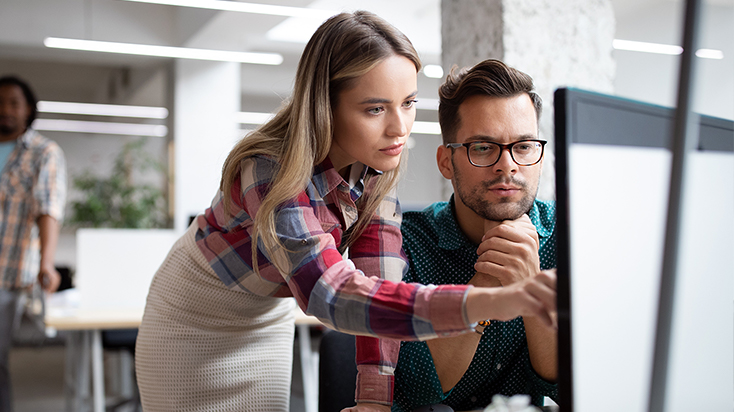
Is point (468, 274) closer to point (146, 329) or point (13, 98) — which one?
point (146, 329)

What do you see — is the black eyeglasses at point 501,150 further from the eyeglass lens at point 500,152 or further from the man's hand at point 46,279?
the man's hand at point 46,279

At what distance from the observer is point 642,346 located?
0.52 meters

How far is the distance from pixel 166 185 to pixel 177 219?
0.86 metres

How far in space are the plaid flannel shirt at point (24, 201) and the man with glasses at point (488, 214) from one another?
2266mm

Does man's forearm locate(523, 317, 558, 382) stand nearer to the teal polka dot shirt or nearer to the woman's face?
the teal polka dot shirt

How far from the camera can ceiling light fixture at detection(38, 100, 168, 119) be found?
32.7ft

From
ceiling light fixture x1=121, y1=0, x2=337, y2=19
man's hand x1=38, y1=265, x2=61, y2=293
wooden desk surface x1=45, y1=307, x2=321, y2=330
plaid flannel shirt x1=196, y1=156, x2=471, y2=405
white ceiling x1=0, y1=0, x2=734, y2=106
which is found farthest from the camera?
white ceiling x1=0, y1=0, x2=734, y2=106

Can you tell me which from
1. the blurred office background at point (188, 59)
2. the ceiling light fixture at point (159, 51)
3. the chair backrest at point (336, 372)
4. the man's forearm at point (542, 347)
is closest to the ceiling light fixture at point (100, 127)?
the blurred office background at point (188, 59)

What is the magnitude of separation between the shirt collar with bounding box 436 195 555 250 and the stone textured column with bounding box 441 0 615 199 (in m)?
0.60

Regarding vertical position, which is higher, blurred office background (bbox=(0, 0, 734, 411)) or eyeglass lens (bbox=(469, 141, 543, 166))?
blurred office background (bbox=(0, 0, 734, 411))

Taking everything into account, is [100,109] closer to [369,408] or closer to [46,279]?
[46,279]

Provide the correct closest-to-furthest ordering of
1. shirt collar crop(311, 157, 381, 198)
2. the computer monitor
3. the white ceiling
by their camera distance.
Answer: the computer monitor → shirt collar crop(311, 157, 381, 198) → the white ceiling

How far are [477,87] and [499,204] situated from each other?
22cm

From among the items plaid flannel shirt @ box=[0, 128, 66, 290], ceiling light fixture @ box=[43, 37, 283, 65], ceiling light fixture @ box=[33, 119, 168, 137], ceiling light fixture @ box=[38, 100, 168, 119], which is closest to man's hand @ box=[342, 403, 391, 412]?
plaid flannel shirt @ box=[0, 128, 66, 290]
